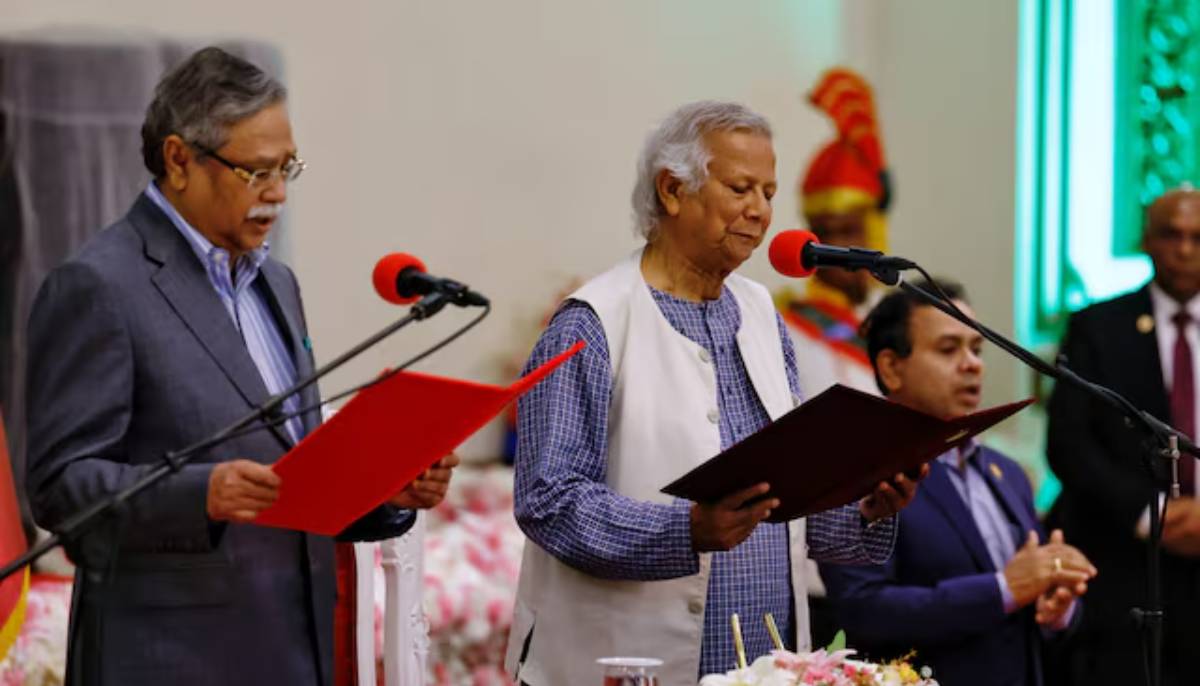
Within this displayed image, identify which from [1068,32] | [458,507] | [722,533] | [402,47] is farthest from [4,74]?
[1068,32]

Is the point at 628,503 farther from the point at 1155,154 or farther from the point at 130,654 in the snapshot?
the point at 1155,154

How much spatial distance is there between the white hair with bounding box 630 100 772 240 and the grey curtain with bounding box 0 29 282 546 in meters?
1.75

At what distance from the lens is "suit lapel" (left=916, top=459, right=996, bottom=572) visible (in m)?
3.28

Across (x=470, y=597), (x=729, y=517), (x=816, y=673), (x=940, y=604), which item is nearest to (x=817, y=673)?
(x=816, y=673)

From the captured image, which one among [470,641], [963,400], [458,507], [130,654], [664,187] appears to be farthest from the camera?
[458,507]

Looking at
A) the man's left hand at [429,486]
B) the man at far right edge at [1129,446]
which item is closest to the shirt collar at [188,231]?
the man's left hand at [429,486]

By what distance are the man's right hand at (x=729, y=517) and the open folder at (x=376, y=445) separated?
33 centimetres

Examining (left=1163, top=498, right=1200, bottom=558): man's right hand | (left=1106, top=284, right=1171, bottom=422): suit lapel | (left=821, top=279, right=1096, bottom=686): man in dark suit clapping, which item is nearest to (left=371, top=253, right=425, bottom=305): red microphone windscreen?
(left=821, top=279, right=1096, bottom=686): man in dark suit clapping

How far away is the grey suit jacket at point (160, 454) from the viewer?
7.15 feet

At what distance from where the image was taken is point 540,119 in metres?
5.19

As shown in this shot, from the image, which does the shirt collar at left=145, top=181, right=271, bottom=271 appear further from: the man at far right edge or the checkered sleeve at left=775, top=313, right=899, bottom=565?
the man at far right edge

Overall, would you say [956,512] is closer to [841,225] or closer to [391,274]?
[391,274]

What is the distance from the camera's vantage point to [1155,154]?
6016 mm

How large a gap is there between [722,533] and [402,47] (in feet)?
8.97
